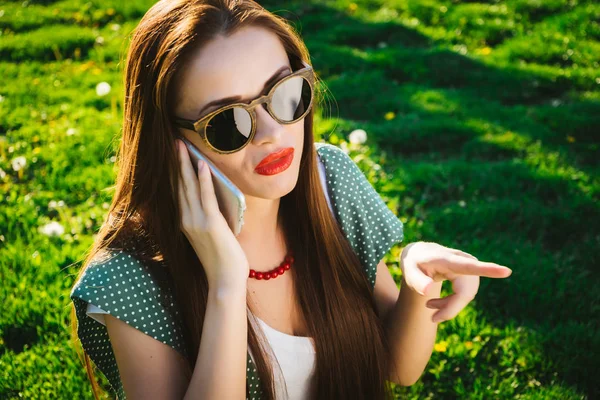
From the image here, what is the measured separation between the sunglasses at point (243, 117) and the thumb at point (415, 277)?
56 centimetres

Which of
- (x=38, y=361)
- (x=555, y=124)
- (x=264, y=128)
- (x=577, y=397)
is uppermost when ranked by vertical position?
(x=264, y=128)

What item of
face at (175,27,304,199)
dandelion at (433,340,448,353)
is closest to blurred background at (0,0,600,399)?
dandelion at (433,340,448,353)

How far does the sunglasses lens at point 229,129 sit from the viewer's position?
1.73 metres

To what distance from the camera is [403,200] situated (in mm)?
3795

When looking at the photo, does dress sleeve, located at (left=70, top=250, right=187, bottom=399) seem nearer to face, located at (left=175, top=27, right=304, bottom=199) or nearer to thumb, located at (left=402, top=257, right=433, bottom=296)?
face, located at (left=175, top=27, right=304, bottom=199)

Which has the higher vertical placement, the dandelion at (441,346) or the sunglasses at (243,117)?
the sunglasses at (243,117)

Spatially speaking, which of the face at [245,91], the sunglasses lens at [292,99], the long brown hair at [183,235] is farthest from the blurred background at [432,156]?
the sunglasses lens at [292,99]

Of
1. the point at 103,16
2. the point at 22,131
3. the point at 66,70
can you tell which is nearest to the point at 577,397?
the point at 22,131

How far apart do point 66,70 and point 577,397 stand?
5390 mm

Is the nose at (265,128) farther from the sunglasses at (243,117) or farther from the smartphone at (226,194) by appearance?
the smartphone at (226,194)

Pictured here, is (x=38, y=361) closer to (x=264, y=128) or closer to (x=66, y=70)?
(x=264, y=128)

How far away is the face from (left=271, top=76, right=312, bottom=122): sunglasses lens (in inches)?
1.3

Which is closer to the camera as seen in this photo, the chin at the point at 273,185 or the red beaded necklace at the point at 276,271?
the chin at the point at 273,185

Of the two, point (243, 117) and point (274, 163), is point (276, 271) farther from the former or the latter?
point (243, 117)
